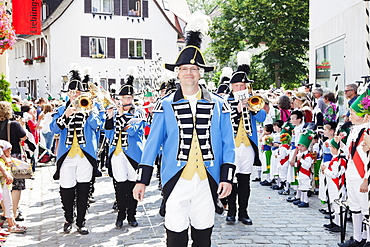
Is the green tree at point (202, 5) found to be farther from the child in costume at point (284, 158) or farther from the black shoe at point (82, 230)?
the black shoe at point (82, 230)

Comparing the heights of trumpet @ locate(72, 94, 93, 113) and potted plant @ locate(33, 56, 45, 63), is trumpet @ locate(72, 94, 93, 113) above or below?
below

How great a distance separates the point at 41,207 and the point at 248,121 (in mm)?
4484

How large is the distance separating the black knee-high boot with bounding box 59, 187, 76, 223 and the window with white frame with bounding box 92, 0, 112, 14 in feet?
97.3

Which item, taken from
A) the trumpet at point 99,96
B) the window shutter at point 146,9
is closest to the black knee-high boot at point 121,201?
the trumpet at point 99,96

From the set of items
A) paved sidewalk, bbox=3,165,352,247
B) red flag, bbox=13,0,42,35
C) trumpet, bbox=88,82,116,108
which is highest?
red flag, bbox=13,0,42,35

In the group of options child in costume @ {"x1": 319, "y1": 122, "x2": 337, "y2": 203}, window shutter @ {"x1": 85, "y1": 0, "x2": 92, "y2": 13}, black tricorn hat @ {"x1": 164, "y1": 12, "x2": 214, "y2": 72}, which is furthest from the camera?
window shutter @ {"x1": 85, "y1": 0, "x2": 92, "y2": 13}

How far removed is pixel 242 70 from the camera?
8.53 m

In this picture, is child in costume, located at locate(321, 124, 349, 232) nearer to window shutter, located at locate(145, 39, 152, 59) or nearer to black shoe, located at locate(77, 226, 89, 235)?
black shoe, located at locate(77, 226, 89, 235)

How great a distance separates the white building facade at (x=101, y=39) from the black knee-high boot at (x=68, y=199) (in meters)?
25.9

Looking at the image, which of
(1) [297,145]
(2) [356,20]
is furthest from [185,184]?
(2) [356,20]

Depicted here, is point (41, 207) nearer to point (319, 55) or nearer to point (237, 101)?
point (237, 101)

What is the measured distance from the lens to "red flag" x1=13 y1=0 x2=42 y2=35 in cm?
1923

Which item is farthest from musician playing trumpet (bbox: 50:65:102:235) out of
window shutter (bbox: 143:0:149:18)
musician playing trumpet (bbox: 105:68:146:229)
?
window shutter (bbox: 143:0:149:18)

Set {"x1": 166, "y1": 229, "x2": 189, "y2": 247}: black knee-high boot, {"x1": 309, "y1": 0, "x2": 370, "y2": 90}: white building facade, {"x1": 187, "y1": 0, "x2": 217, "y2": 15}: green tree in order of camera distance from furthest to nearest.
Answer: {"x1": 187, "y1": 0, "x2": 217, "y2": 15}: green tree → {"x1": 309, "y1": 0, "x2": 370, "y2": 90}: white building facade → {"x1": 166, "y1": 229, "x2": 189, "y2": 247}: black knee-high boot
